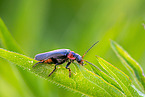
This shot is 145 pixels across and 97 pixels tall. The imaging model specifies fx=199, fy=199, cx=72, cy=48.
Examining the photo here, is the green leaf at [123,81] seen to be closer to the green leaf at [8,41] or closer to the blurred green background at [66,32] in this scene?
the blurred green background at [66,32]

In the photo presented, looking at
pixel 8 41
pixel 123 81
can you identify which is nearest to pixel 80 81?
pixel 123 81

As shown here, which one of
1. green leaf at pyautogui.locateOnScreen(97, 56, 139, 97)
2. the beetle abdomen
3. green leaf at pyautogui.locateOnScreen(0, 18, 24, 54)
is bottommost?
green leaf at pyautogui.locateOnScreen(97, 56, 139, 97)

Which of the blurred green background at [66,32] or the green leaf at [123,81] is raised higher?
the blurred green background at [66,32]

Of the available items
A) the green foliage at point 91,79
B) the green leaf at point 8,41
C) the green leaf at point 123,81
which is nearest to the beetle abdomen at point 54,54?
the green leaf at point 8,41

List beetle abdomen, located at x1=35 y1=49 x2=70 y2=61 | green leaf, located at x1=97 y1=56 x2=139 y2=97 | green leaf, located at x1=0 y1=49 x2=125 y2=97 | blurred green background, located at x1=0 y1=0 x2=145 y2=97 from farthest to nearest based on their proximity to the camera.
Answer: blurred green background, located at x1=0 y1=0 x2=145 y2=97, beetle abdomen, located at x1=35 y1=49 x2=70 y2=61, green leaf, located at x1=97 y1=56 x2=139 y2=97, green leaf, located at x1=0 y1=49 x2=125 y2=97

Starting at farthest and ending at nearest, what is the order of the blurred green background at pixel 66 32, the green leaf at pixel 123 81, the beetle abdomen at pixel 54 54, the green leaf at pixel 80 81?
the blurred green background at pixel 66 32 < the beetle abdomen at pixel 54 54 < the green leaf at pixel 123 81 < the green leaf at pixel 80 81

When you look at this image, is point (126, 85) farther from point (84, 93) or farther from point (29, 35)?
point (29, 35)

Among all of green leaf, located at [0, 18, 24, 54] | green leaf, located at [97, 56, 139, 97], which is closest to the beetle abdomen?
green leaf, located at [0, 18, 24, 54]

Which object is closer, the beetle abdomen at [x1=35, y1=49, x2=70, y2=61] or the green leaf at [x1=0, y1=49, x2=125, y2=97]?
the green leaf at [x1=0, y1=49, x2=125, y2=97]

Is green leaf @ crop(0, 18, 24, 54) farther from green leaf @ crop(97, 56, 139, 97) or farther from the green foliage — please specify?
green leaf @ crop(97, 56, 139, 97)

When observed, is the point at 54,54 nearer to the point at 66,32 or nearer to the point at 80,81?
the point at 80,81

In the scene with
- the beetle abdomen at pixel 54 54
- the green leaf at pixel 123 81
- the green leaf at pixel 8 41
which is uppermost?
the green leaf at pixel 8 41
